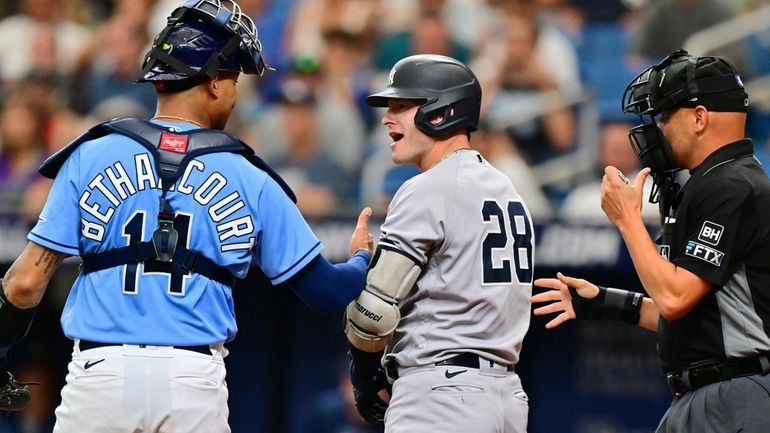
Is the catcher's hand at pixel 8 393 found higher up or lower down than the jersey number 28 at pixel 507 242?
lower down

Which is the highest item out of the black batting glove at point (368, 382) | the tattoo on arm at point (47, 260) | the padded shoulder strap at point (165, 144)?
the padded shoulder strap at point (165, 144)

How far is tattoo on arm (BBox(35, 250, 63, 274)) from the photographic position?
3.55 metres

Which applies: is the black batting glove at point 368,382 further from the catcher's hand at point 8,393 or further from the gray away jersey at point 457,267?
the catcher's hand at point 8,393

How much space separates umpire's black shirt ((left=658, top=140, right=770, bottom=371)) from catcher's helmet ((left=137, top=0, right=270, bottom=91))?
61.9 inches

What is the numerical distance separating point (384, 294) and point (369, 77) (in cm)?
474

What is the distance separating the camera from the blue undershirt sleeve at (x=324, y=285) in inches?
147

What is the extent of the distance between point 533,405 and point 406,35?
2.83 m

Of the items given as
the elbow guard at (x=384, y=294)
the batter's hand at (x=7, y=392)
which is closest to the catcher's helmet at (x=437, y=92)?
the elbow guard at (x=384, y=294)

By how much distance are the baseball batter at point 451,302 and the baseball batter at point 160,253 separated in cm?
26

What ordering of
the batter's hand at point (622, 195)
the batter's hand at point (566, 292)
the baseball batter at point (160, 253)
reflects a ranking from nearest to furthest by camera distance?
the baseball batter at point (160, 253), the batter's hand at point (622, 195), the batter's hand at point (566, 292)

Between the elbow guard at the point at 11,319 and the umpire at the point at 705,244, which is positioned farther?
the umpire at the point at 705,244

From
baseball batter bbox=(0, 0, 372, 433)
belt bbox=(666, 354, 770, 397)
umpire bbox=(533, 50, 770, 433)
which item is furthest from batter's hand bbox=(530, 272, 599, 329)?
baseball batter bbox=(0, 0, 372, 433)

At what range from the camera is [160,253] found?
3461mm

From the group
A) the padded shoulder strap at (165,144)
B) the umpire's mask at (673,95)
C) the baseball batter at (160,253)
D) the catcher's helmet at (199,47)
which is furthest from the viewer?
the umpire's mask at (673,95)
